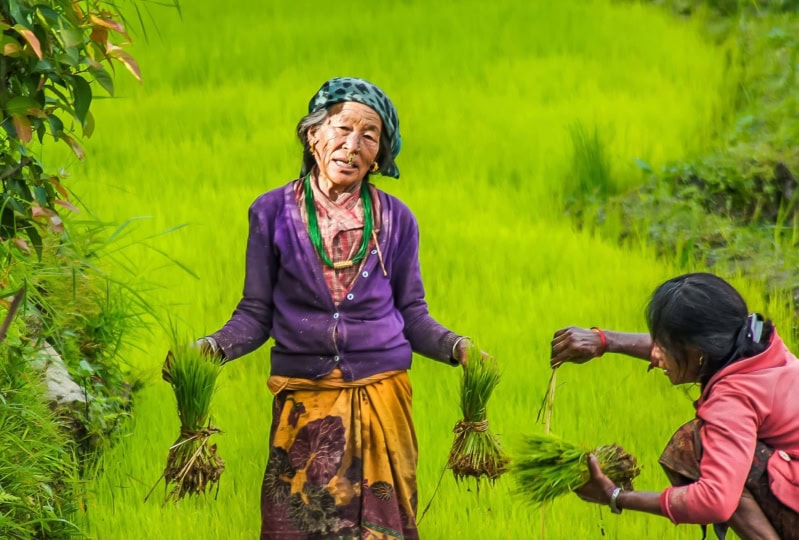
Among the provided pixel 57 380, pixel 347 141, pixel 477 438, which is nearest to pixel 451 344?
pixel 477 438

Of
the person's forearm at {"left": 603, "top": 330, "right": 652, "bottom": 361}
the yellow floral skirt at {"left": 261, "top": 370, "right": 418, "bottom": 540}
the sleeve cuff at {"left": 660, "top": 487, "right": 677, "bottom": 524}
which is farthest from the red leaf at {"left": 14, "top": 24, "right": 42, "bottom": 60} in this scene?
the sleeve cuff at {"left": 660, "top": 487, "right": 677, "bottom": 524}

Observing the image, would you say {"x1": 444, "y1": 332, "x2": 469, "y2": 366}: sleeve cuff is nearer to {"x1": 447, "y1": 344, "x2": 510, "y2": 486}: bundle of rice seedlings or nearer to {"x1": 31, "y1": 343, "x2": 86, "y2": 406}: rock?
{"x1": 447, "y1": 344, "x2": 510, "y2": 486}: bundle of rice seedlings

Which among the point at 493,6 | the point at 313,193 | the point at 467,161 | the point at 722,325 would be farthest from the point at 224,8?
the point at 722,325

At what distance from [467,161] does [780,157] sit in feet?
5.48

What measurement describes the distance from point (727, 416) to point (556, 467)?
0.49m

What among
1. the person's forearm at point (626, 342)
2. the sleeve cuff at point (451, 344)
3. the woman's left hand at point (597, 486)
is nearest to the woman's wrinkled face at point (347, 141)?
the sleeve cuff at point (451, 344)

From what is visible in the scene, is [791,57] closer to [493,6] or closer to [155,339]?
[493,6]

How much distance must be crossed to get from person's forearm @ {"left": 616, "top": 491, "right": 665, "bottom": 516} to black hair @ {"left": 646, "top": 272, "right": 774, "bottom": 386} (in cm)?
36

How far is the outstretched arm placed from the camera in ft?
12.9

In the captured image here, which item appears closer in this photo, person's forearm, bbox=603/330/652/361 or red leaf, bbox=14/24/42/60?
red leaf, bbox=14/24/42/60

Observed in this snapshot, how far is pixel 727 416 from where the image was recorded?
3.29 meters

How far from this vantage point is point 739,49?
8.52m

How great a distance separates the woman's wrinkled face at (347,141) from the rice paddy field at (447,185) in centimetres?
114

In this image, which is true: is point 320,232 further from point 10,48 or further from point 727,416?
point 727,416
